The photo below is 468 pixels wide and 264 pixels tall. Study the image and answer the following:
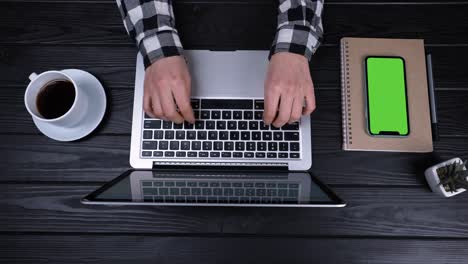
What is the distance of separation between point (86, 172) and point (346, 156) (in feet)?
1.66

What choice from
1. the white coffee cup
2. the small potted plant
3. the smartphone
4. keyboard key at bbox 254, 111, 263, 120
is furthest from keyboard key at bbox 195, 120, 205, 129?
the small potted plant

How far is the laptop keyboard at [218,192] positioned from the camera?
0.53 meters

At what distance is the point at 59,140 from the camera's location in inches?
24.9

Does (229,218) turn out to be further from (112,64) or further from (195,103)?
(112,64)

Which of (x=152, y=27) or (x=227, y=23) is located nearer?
(x=152, y=27)

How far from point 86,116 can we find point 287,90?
37cm

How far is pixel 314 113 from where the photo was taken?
0.66 metres

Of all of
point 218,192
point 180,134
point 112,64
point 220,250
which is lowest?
point 220,250

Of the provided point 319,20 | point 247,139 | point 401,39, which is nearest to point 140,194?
point 247,139

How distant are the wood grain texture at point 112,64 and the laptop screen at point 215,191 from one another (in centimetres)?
22

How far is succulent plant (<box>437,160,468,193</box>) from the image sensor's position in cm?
58

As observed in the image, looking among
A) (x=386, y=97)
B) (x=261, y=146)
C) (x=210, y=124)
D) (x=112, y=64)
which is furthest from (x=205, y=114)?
(x=386, y=97)

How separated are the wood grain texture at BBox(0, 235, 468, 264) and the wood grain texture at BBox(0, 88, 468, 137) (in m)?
0.21

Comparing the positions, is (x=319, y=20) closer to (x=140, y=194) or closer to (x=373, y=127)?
(x=373, y=127)
